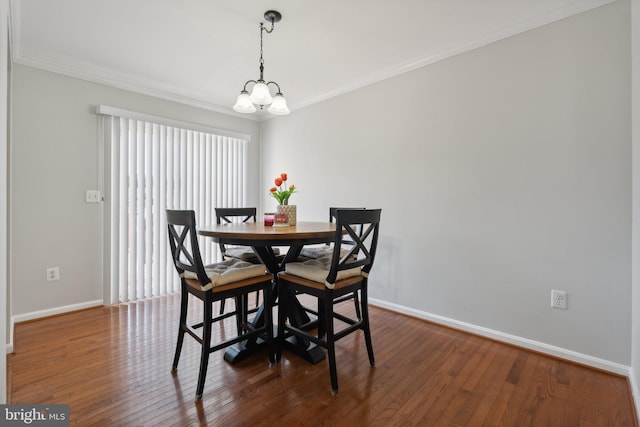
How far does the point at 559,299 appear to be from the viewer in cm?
201

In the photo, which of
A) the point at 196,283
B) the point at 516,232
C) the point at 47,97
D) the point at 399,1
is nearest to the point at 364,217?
the point at 196,283

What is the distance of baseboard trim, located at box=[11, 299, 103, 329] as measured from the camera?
254cm

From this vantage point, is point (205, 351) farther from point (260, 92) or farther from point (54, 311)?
point (54, 311)

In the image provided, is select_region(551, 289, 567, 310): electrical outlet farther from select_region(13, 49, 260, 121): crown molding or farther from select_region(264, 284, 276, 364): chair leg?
select_region(13, 49, 260, 121): crown molding

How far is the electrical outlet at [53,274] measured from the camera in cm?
268

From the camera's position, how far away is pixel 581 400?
5.23 ft

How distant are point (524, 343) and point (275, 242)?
1952 millimetres

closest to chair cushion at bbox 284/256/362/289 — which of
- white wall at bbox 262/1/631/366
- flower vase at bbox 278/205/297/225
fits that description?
flower vase at bbox 278/205/297/225

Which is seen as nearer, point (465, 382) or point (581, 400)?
point (581, 400)

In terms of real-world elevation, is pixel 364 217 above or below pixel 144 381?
above

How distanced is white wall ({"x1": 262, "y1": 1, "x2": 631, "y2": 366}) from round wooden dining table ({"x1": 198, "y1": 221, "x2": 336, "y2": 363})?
1145mm

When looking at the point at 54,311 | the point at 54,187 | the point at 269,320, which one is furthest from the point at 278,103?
the point at 54,311

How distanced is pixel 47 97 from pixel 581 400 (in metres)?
4.49

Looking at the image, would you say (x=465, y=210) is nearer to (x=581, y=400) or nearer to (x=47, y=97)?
(x=581, y=400)
